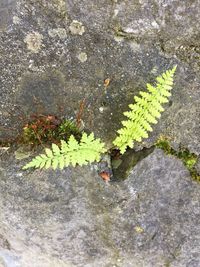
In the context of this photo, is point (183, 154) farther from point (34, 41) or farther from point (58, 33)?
point (34, 41)

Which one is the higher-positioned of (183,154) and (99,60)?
(99,60)

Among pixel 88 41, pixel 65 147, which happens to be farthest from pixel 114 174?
pixel 88 41

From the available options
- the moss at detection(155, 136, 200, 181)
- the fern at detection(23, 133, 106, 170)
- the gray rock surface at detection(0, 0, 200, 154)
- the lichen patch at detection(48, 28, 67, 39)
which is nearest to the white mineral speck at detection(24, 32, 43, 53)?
the gray rock surface at detection(0, 0, 200, 154)

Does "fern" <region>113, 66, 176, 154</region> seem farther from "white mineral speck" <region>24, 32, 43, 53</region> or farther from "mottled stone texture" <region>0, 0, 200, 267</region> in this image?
"white mineral speck" <region>24, 32, 43, 53</region>

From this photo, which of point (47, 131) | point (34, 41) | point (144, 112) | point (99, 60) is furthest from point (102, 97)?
point (34, 41)

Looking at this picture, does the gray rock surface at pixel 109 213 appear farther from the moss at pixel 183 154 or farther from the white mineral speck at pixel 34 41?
the white mineral speck at pixel 34 41

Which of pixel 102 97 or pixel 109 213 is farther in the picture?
pixel 109 213
